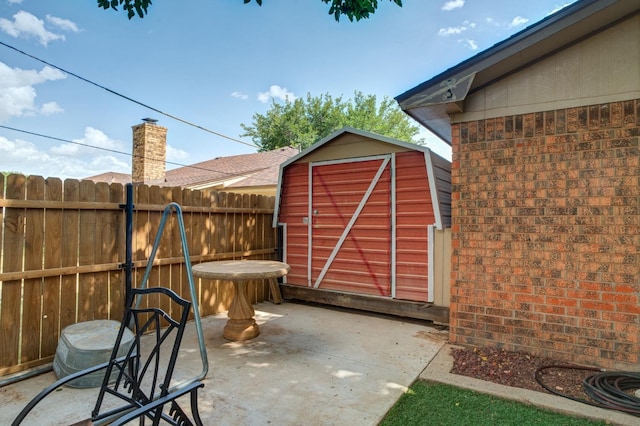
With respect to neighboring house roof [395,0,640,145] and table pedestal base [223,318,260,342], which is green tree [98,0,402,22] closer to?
neighboring house roof [395,0,640,145]

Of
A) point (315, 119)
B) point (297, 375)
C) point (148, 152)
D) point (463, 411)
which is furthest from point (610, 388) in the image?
point (315, 119)

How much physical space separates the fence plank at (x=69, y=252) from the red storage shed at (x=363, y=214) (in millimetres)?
3063

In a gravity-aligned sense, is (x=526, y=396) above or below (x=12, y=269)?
below

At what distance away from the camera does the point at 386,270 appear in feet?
16.2

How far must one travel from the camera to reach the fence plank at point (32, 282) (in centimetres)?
307

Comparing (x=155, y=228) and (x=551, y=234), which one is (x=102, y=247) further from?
(x=551, y=234)

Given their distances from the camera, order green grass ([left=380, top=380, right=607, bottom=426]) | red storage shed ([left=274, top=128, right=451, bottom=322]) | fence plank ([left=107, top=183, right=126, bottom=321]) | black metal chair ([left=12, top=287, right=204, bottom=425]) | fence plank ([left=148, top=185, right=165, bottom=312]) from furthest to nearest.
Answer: red storage shed ([left=274, top=128, right=451, bottom=322]) → fence plank ([left=148, top=185, right=165, bottom=312]) → fence plank ([left=107, top=183, right=126, bottom=321]) → green grass ([left=380, top=380, right=607, bottom=426]) → black metal chair ([left=12, top=287, right=204, bottom=425])

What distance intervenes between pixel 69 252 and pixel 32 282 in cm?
39

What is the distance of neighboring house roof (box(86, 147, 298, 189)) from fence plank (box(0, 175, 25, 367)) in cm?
758

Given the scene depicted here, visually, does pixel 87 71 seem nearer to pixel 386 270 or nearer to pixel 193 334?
pixel 193 334

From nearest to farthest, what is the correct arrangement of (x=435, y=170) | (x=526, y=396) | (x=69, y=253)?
(x=526, y=396)
(x=69, y=253)
(x=435, y=170)

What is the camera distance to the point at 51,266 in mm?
3244

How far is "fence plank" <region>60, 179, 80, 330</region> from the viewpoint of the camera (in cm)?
334

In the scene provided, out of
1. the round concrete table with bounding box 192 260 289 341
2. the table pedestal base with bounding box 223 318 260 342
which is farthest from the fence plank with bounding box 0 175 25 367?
the table pedestal base with bounding box 223 318 260 342
